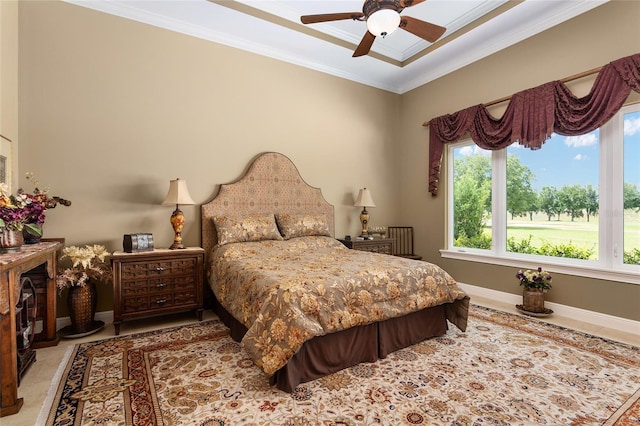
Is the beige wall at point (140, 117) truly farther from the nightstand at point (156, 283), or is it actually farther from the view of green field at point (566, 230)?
the view of green field at point (566, 230)

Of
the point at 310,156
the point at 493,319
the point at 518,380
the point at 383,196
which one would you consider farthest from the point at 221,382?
the point at 383,196

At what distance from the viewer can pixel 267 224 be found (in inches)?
150

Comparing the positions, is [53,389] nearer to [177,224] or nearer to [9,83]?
[177,224]

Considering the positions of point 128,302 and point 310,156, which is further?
point 310,156

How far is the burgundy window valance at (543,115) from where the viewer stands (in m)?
2.92

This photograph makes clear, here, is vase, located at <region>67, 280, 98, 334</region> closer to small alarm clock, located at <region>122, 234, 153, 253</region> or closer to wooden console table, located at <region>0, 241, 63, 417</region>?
small alarm clock, located at <region>122, 234, 153, 253</region>

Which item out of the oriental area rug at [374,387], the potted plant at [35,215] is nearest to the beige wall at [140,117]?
the potted plant at [35,215]

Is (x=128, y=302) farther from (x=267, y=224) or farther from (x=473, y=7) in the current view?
(x=473, y=7)

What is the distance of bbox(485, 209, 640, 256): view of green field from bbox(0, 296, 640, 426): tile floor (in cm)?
81

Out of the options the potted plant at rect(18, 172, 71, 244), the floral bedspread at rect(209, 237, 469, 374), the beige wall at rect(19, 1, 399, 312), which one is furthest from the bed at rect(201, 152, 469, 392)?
the potted plant at rect(18, 172, 71, 244)

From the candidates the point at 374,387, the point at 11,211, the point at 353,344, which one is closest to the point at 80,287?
the point at 11,211

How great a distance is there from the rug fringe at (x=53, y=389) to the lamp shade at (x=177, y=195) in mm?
1484

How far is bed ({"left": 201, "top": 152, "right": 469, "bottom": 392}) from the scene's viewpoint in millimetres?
1992

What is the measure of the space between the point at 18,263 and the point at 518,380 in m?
3.14
